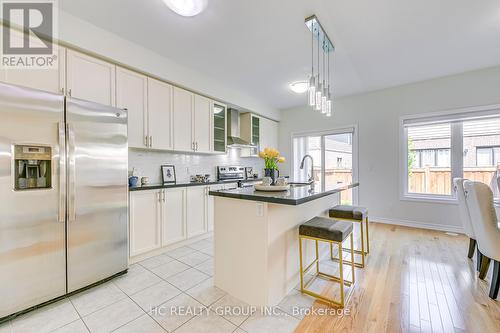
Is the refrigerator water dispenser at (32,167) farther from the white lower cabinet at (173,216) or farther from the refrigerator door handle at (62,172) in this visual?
the white lower cabinet at (173,216)

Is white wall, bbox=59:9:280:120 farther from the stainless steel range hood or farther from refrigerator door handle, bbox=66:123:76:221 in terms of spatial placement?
refrigerator door handle, bbox=66:123:76:221

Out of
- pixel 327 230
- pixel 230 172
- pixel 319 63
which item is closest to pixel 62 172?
pixel 327 230

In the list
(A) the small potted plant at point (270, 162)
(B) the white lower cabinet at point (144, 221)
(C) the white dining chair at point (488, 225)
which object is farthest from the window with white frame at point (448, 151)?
(B) the white lower cabinet at point (144, 221)

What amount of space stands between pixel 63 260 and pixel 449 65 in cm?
550

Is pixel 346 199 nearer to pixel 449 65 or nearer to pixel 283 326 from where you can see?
pixel 449 65

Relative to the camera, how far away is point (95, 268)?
79.4 inches

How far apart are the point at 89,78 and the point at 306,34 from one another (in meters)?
2.51

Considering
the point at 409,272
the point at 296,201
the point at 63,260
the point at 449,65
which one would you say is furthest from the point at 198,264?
the point at 449,65

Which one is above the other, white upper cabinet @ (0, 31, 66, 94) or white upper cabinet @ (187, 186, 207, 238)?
Answer: white upper cabinet @ (0, 31, 66, 94)

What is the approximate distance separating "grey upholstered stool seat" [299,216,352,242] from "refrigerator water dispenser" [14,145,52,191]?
225 cm

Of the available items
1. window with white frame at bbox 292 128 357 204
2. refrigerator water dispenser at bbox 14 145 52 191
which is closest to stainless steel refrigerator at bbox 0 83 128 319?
refrigerator water dispenser at bbox 14 145 52 191

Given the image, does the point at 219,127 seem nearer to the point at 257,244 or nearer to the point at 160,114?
the point at 160,114

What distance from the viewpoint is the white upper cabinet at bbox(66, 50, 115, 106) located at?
2227 mm

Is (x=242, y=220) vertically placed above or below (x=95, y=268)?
above
